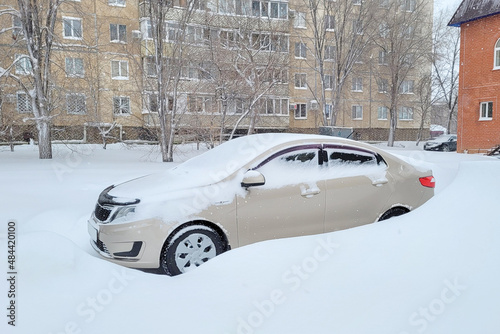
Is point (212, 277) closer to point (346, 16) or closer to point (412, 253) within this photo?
point (412, 253)

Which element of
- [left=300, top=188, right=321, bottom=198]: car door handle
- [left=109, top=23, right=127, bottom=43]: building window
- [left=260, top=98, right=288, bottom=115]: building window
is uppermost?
[left=109, top=23, right=127, bottom=43]: building window

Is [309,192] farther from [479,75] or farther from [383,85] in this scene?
[383,85]

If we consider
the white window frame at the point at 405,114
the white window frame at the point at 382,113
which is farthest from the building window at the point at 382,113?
the white window frame at the point at 405,114

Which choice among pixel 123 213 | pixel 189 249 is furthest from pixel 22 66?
pixel 189 249

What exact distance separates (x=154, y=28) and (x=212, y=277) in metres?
13.3

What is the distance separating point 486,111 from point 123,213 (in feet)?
78.7

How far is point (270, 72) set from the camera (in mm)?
19359

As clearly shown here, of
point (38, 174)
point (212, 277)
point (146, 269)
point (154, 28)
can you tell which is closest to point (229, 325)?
point (212, 277)

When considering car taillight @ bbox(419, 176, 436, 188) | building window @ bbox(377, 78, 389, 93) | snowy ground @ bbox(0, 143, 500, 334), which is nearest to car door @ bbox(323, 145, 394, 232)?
car taillight @ bbox(419, 176, 436, 188)

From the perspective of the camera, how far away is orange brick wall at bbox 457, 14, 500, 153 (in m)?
21.6

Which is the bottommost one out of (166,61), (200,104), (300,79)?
(200,104)

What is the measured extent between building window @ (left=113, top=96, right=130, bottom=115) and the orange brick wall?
22.7 metres

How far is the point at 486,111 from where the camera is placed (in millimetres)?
22422

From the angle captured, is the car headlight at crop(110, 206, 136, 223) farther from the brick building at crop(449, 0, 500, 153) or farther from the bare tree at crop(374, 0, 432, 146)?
the bare tree at crop(374, 0, 432, 146)
